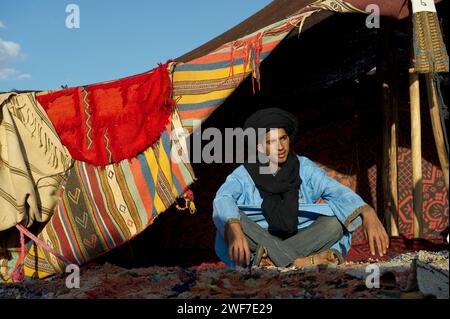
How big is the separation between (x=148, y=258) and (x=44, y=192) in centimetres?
157

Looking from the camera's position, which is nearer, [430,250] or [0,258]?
[0,258]

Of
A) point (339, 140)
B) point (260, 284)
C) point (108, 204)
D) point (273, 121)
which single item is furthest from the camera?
point (339, 140)

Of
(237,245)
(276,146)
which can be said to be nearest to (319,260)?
(237,245)

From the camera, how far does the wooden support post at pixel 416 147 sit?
4.28 metres

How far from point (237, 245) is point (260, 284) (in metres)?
0.31

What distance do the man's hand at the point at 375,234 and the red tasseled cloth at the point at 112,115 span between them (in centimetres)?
157

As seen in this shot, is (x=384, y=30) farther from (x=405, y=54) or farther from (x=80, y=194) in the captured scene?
(x=80, y=194)

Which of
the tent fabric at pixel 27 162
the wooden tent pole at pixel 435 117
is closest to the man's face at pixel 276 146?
the wooden tent pole at pixel 435 117

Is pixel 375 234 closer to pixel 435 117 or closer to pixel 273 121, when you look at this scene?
pixel 273 121

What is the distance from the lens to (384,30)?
510 cm

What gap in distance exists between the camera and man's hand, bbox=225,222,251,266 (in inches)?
118

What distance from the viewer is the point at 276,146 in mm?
3715
